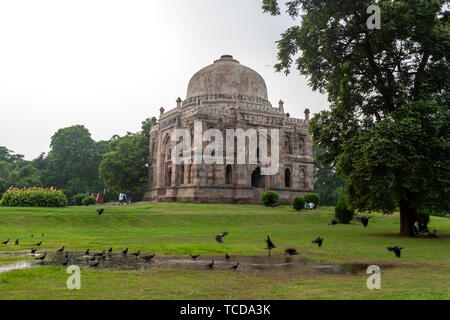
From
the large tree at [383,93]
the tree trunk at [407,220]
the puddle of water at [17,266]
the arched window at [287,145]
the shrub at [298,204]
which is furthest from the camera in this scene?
the arched window at [287,145]

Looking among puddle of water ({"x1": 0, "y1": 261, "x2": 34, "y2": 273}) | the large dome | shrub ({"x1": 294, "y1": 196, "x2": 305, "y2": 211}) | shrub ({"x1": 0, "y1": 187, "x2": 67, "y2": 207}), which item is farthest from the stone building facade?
puddle of water ({"x1": 0, "y1": 261, "x2": 34, "y2": 273})

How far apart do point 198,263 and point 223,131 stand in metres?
27.3

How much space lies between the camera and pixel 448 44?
15.8m

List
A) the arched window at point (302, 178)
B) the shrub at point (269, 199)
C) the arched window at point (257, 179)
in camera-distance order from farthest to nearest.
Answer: the arched window at point (302, 178) → the arched window at point (257, 179) → the shrub at point (269, 199)

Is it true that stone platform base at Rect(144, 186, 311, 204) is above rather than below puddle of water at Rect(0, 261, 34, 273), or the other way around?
above

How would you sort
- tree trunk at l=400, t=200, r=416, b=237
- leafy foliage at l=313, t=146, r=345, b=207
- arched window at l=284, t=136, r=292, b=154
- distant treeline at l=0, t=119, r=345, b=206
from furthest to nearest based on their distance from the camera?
leafy foliage at l=313, t=146, r=345, b=207 < distant treeline at l=0, t=119, r=345, b=206 < arched window at l=284, t=136, r=292, b=154 < tree trunk at l=400, t=200, r=416, b=237

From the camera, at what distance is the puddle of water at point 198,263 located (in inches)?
317

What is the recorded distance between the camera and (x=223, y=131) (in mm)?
35531

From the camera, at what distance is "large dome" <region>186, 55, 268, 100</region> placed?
1601 inches

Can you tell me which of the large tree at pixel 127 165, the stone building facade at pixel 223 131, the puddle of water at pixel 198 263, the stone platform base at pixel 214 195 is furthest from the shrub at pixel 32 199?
the large tree at pixel 127 165

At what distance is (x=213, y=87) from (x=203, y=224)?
22599 millimetres

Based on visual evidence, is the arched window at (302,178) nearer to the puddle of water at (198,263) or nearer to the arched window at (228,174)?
the arched window at (228,174)

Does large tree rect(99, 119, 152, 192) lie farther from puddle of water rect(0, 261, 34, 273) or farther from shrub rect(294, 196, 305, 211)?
puddle of water rect(0, 261, 34, 273)

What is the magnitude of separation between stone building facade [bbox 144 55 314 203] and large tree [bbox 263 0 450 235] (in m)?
16.7
